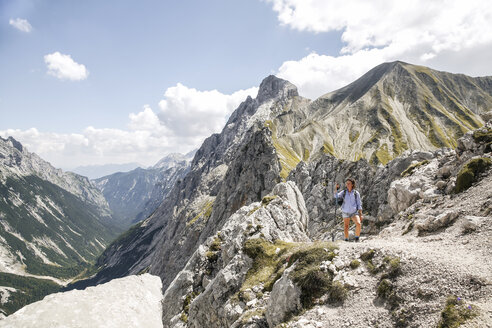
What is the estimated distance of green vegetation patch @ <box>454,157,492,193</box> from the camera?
19.6m

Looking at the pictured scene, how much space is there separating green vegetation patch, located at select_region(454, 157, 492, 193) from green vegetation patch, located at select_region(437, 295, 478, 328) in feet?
50.2

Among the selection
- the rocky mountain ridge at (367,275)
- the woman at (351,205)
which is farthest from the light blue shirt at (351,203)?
the rocky mountain ridge at (367,275)

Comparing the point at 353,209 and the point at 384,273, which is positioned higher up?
the point at 353,209

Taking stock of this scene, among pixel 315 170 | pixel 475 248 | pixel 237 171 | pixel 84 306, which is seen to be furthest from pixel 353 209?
pixel 237 171

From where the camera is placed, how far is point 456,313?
7.86 meters

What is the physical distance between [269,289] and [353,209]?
798cm

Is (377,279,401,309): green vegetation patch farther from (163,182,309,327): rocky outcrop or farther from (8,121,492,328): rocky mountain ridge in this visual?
(163,182,309,327): rocky outcrop

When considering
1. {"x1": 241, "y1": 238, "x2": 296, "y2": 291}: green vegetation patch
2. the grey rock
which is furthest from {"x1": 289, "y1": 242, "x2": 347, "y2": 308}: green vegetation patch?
{"x1": 241, "y1": 238, "x2": 296, "y2": 291}: green vegetation patch

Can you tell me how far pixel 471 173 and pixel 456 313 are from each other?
1677cm

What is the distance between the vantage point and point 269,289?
1573 cm

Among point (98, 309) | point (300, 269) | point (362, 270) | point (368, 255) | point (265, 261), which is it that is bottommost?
point (98, 309)

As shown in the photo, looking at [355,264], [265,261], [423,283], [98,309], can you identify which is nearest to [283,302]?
[355,264]

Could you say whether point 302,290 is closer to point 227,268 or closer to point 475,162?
point 227,268

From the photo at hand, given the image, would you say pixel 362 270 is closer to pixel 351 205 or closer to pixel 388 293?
pixel 388 293
